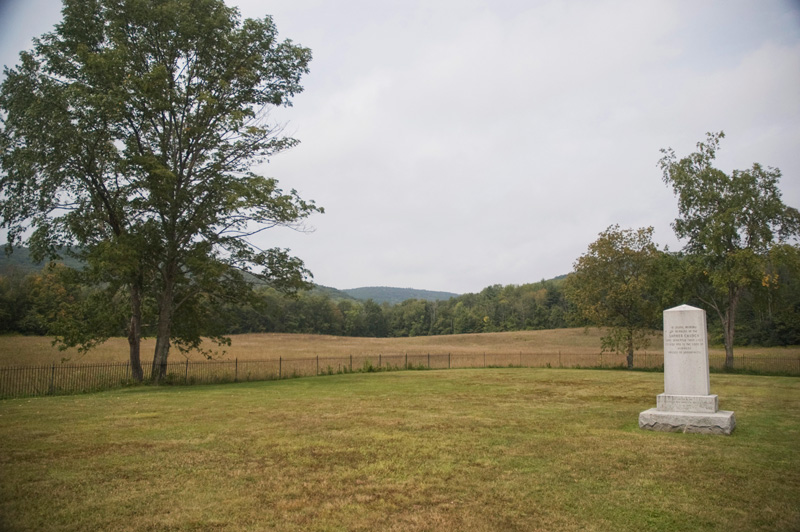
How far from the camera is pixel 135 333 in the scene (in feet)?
80.2

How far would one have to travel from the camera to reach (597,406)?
608 inches

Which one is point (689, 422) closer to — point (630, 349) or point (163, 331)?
point (163, 331)

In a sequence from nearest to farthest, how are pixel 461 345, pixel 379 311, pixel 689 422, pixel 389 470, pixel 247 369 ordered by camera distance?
pixel 389 470
pixel 689 422
pixel 247 369
pixel 461 345
pixel 379 311

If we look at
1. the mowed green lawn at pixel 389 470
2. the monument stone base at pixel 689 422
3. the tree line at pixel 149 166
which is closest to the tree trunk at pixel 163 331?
the tree line at pixel 149 166

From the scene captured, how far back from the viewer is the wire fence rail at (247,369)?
68.5 feet

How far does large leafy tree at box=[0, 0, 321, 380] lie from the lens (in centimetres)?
2141

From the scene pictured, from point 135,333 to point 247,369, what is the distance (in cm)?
699

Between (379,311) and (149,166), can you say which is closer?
(149,166)

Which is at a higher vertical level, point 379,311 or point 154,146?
point 154,146

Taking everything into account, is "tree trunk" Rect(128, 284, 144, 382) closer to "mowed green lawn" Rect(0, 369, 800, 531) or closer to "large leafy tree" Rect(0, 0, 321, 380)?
"large leafy tree" Rect(0, 0, 321, 380)

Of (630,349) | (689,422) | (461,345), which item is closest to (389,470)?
(689,422)

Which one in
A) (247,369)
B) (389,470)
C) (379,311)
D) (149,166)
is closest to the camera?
(389,470)

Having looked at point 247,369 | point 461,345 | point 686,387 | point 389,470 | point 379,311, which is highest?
point 686,387

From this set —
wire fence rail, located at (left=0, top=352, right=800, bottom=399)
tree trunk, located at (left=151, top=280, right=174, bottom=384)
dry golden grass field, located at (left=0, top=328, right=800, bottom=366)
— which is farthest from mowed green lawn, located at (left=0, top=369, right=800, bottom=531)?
dry golden grass field, located at (left=0, top=328, right=800, bottom=366)
